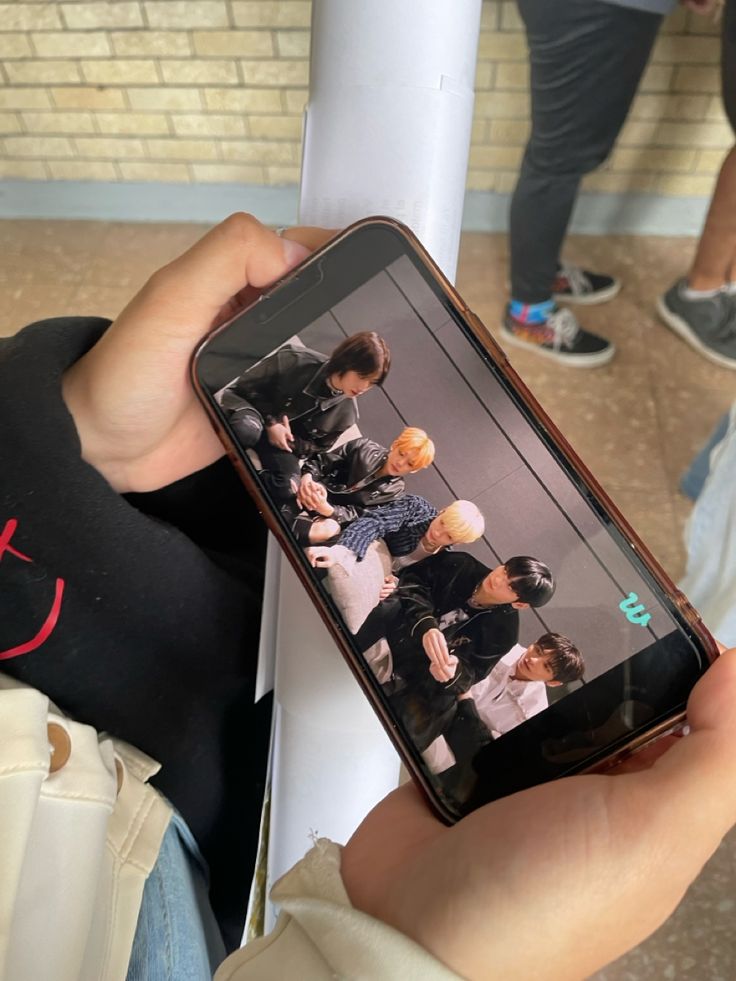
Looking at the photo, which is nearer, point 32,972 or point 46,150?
point 32,972

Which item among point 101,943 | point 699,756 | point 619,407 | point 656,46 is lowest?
point 619,407

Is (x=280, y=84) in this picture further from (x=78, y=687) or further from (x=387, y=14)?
(x=78, y=687)

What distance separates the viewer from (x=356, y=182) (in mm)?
290

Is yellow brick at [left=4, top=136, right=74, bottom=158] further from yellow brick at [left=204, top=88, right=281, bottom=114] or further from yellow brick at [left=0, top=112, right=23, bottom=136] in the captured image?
yellow brick at [left=204, top=88, right=281, bottom=114]

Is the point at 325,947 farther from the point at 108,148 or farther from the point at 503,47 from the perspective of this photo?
the point at 108,148

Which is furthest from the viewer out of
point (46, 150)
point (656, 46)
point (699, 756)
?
point (46, 150)

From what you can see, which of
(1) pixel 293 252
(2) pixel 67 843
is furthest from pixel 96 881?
(1) pixel 293 252

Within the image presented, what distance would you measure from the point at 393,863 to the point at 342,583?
0.10 meters

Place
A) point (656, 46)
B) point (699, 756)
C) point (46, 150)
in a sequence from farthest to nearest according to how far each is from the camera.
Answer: point (46, 150) → point (656, 46) → point (699, 756)

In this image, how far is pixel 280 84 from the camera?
834 millimetres

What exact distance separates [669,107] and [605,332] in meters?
0.26

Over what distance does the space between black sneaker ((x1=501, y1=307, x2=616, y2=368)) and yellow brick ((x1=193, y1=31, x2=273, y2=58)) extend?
421 mm

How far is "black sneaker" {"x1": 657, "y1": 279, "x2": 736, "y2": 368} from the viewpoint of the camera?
0.84 m

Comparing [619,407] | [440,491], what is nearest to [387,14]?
[440,491]
